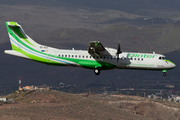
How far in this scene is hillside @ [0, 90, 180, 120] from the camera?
152 m

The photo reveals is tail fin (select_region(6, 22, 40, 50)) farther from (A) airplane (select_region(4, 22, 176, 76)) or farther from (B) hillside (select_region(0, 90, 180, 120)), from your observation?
(B) hillside (select_region(0, 90, 180, 120))

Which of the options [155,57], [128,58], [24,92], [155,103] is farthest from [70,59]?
[155,103]

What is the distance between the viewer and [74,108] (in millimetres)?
161000

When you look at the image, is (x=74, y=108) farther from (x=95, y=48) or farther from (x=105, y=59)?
(x=95, y=48)

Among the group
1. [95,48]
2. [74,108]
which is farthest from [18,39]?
[74,108]

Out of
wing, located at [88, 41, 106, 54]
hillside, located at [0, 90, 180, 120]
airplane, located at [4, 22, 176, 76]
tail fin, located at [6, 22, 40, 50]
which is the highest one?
tail fin, located at [6, 22, 40, 50]

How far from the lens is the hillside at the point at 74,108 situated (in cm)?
15175

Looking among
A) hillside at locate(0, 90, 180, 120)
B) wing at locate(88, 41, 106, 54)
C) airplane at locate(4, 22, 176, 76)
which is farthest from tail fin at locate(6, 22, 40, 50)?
hillside at locate(0, 90, 180, 120)

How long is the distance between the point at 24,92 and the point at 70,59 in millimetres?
122848

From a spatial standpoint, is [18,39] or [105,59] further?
[18,39]

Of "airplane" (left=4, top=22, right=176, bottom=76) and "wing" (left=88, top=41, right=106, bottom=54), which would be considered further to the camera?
"airplane" (left=4, top=22, right=176, bottom=76)

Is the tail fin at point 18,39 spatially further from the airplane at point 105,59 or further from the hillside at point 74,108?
the hillside at point 74,108

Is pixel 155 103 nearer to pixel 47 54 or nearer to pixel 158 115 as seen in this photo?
pixel 158 115

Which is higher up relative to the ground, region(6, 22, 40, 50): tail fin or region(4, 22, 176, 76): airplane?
region(6, 22, 40, 50): tail fin
